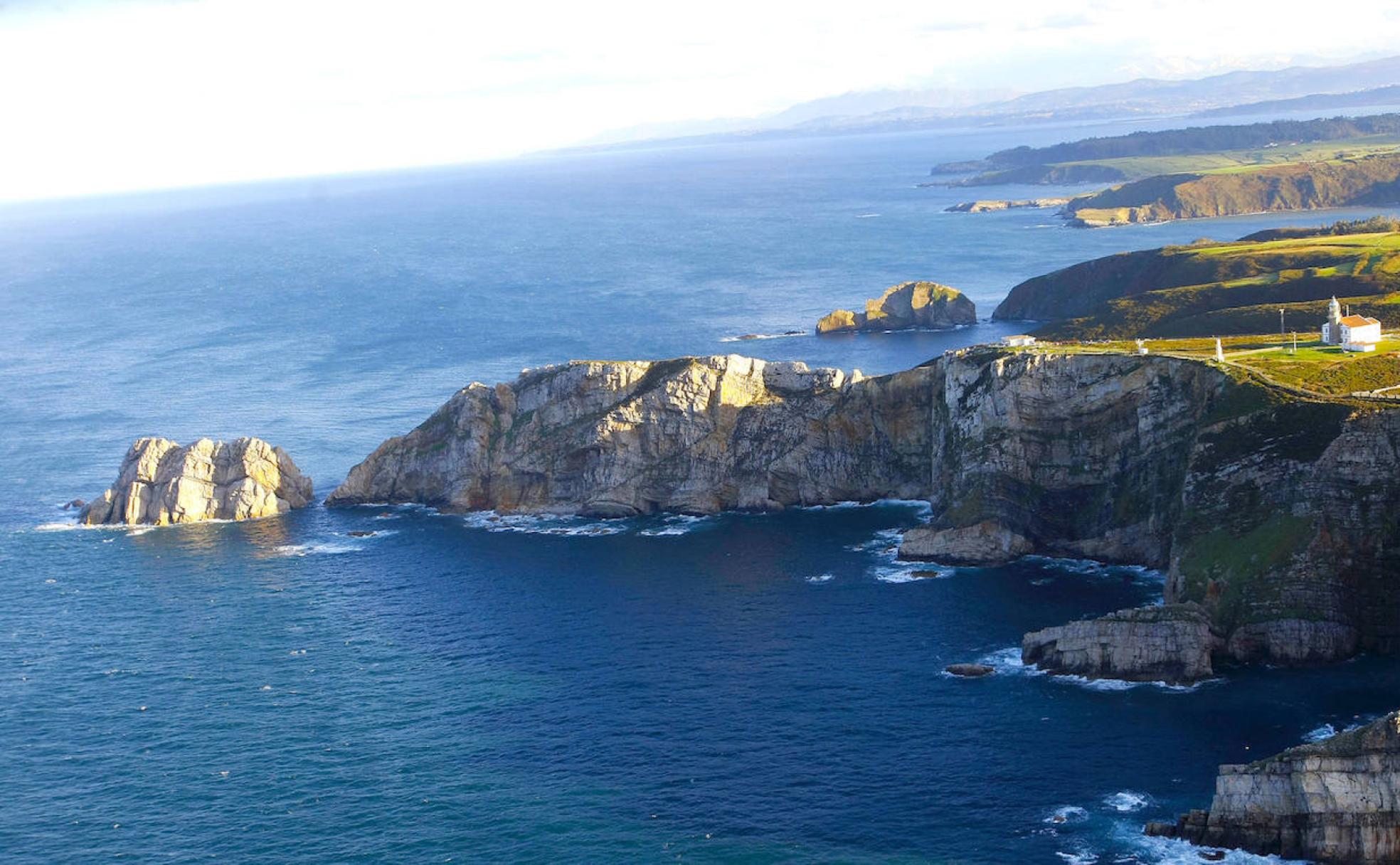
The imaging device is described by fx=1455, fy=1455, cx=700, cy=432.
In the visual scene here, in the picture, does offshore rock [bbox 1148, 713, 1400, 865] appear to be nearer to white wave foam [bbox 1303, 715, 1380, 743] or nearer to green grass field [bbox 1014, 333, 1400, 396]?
white wave foam [bbox 1303, 715, 1380, 743]

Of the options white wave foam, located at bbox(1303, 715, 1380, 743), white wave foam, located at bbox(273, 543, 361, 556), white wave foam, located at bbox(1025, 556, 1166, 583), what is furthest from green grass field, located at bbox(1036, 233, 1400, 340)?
white wave foam, located at bbox(273, 543, 361, 556)

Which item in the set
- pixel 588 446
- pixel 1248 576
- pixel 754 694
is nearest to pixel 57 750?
pixel 754 694

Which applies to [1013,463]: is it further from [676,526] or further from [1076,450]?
[676,526]

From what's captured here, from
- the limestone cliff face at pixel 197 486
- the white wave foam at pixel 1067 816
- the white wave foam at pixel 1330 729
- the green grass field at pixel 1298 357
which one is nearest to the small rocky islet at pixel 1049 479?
the limestone cliff face at pixel 197 486

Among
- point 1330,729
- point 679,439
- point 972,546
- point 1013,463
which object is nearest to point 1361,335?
point 1013,463

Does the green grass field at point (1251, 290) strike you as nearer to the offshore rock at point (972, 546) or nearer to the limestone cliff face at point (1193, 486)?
the limestone cliff face at point (1193, 486)
